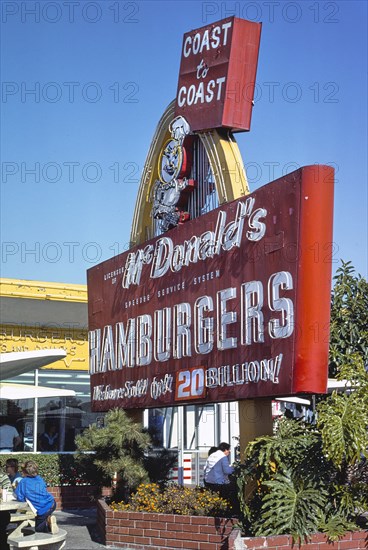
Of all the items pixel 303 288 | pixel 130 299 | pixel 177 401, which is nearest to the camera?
pixel 303 288

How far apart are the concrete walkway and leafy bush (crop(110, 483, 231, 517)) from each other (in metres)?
0.68

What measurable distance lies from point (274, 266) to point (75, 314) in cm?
1387

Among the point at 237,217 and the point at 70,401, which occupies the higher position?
the point at 237,217

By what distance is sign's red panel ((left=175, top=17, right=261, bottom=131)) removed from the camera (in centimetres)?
1511

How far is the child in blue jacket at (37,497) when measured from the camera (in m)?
12.4

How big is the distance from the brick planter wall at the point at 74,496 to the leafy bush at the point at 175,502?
213 inches

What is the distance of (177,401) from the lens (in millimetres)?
14734

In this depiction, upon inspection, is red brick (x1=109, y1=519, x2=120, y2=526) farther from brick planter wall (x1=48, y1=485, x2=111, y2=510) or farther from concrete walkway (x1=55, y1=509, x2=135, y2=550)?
brick planter wall (x1=48, y1=485, x2=111, y2=510)

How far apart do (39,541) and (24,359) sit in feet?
20.5

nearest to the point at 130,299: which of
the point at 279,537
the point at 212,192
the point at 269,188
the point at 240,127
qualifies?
the point at 212,192

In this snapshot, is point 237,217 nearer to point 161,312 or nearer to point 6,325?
point 161,312

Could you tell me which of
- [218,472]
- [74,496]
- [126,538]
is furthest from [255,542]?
[74,496]

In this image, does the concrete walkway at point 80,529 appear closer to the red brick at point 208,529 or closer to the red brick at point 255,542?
the red brick at point 208,529

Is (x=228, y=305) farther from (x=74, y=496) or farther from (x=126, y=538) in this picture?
(x=74, y=496)
